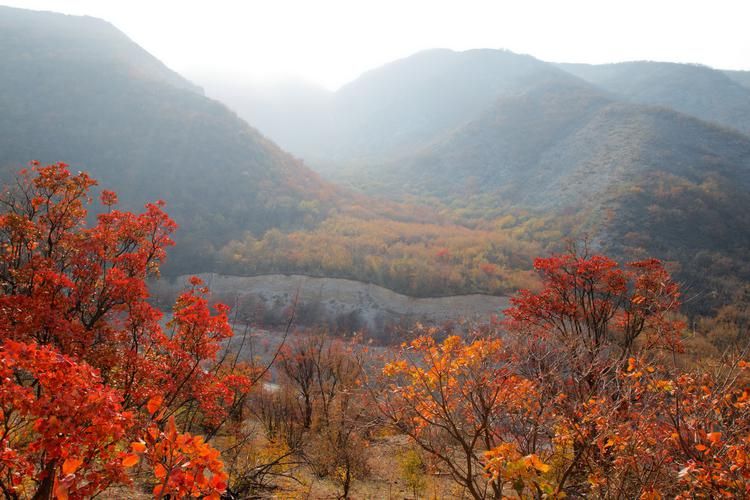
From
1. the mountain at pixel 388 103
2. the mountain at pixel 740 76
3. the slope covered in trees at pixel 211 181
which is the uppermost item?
the mountain at pixel 740 76

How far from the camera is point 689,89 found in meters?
70.3

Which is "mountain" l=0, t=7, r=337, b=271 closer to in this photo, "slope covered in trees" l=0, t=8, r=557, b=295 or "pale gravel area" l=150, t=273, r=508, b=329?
"slope covered in trees" l=0, t=8, r=557, b=295

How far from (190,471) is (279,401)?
1142 cm

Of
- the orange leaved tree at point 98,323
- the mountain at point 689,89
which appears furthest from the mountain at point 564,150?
the orange leaved tree at point 98,323

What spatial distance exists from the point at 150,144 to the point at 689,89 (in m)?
88.2

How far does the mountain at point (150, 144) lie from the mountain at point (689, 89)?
198 feet

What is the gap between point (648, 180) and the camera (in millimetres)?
39844

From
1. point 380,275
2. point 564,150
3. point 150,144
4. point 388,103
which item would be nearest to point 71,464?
point 380,275

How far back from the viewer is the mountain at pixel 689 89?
62.8 metres

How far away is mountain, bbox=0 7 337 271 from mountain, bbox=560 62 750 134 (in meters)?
60.5

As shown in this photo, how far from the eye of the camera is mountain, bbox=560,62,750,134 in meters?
62.8

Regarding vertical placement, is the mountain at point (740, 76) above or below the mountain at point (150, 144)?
above

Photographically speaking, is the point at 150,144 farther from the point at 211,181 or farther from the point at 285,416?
the point at 285,416

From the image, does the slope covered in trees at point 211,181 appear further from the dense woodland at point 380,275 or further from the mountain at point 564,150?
the mountain at point 564,150
